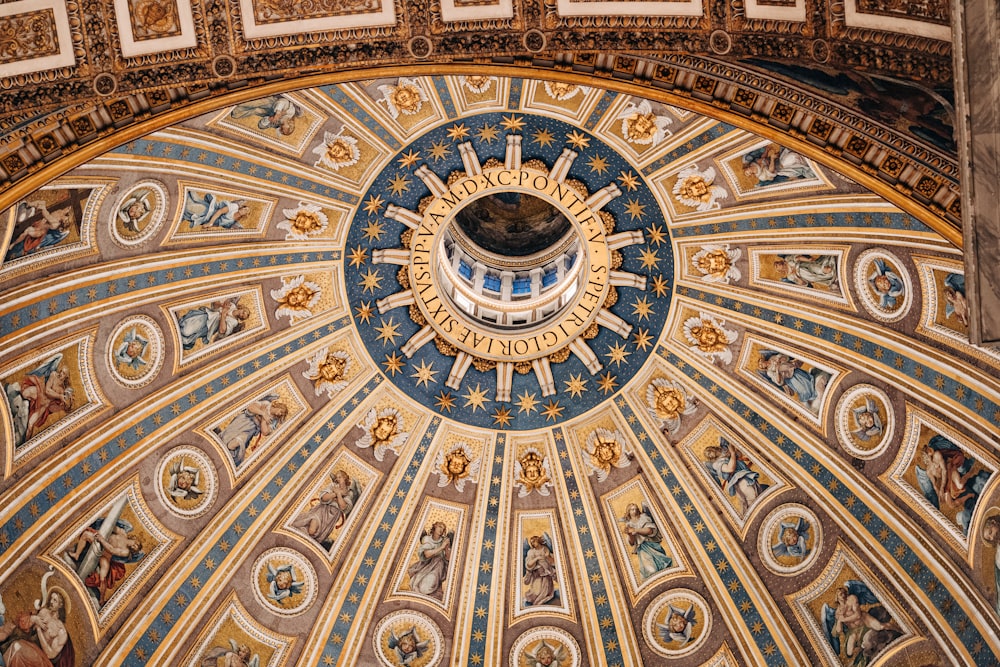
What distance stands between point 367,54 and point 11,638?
458 inches

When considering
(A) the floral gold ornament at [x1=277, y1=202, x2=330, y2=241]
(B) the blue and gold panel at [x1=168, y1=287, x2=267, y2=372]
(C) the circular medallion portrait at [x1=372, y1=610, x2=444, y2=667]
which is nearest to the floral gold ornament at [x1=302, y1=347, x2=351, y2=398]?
(B) the blue and gold panel at [x1=168, y1=287, x2=267, y2=372]

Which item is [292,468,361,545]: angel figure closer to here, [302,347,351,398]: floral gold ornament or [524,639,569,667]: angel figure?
[302,347,351,398]: floral gold ornament

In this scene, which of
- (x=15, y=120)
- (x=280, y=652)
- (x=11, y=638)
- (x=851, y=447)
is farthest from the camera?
(x=280, y=652)

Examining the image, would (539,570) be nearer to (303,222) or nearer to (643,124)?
(303,222)

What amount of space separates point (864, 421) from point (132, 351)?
12688 mm

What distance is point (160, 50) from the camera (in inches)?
508

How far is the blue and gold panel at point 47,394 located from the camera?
742 inches

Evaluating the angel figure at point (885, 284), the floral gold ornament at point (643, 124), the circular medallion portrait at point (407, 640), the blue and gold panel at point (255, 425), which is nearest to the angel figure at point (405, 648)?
the circular medallion portrait at point (407, 640)

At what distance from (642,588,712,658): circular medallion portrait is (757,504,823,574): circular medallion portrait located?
1684mm

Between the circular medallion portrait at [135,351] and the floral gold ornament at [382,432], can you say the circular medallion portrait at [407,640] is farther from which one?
the circular medallion portrait at [135,351]

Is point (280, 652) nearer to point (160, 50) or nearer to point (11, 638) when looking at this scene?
point (11, 638)

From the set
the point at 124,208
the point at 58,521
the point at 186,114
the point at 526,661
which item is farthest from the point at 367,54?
the point at 526,661

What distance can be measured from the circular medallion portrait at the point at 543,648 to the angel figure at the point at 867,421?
22.7ft

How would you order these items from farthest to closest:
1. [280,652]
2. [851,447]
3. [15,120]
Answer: [280,652]
[851,447]
[15,120]
